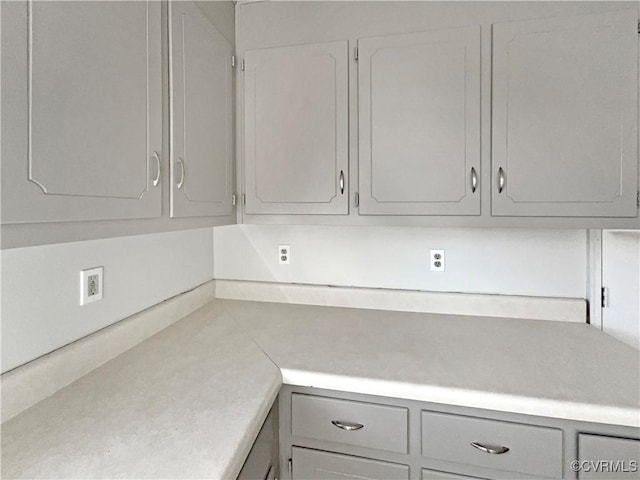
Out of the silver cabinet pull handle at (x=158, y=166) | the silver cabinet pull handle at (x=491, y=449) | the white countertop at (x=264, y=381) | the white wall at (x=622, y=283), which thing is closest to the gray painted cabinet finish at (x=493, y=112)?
the white wall at (x=622, y=283)

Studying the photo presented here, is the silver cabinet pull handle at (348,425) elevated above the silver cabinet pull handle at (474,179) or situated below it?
below

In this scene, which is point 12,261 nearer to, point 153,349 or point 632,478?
point 153,349

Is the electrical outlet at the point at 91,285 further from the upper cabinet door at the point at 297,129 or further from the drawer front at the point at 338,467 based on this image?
the drawer front at the point at 338,467

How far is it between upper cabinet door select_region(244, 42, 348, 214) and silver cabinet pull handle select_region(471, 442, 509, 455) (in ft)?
2.95

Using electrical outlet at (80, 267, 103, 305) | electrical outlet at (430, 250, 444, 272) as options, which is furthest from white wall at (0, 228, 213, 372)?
electrical outlet at (430, 250, 444, 272)

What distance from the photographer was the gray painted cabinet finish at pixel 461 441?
91cm

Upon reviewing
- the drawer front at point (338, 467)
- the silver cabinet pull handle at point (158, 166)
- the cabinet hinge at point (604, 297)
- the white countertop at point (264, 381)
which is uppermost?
the silver cabinet pull handle at point (158, 166)

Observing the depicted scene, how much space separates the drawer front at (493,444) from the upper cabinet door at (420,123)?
0.71m

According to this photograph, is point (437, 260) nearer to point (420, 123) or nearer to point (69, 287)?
point (420, 123)

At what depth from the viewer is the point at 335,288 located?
5.73 feet

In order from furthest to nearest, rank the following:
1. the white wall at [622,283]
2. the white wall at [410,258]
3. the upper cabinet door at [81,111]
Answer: the white wall at [410,258] < the white wall at [622,283] < the upper cabinet door at [81,111]

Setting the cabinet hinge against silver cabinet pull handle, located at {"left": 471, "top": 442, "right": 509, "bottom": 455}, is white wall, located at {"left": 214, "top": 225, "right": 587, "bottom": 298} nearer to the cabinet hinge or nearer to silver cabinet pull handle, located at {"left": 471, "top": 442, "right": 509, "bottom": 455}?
the cabinet hinge

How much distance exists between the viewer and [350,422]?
1.04 m

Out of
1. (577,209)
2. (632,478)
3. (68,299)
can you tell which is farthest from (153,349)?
(577,209)
